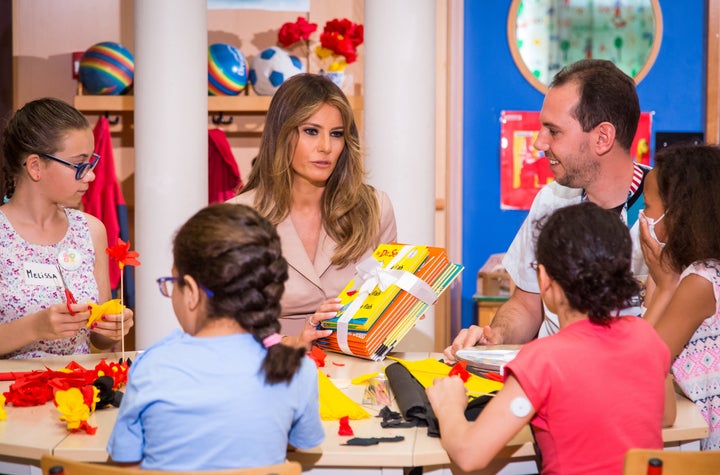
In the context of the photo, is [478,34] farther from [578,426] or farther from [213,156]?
[578,426]

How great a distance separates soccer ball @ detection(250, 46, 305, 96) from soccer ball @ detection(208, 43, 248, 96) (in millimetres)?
75

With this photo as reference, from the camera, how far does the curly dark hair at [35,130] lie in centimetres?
289

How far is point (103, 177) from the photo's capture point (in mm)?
4934

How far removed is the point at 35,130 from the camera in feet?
9.50

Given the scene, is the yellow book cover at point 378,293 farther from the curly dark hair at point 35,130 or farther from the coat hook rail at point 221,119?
the coat hook rail at point 221,119

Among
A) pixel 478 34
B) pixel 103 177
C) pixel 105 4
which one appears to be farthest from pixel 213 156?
pixel 478 34

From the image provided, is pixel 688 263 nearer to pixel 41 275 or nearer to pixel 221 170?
pixel 41 275

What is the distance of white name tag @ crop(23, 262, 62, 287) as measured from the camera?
2898mm

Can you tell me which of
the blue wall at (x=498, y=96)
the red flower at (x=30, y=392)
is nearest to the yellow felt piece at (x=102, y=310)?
the red flower at (x=30, y=392)

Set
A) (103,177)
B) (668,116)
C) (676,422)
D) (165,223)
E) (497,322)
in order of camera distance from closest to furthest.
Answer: (676,422) < (497,322) < (165,223) < (103,177) < (668,116)

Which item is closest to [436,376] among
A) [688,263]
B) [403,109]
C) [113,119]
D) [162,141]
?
[688,263]

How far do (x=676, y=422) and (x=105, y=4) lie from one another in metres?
4.42

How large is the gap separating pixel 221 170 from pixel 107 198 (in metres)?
0.67

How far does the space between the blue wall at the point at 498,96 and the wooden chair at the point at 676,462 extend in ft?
12.1
